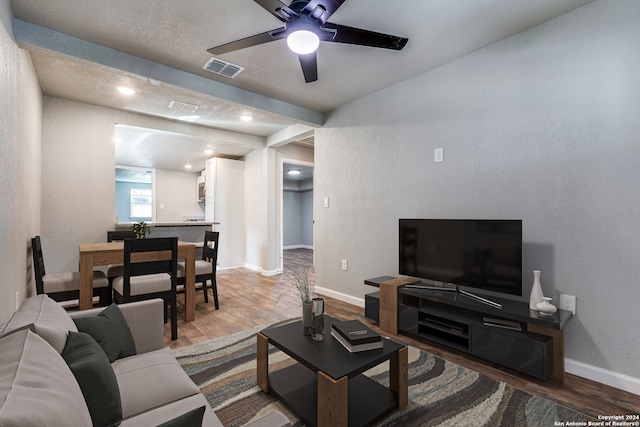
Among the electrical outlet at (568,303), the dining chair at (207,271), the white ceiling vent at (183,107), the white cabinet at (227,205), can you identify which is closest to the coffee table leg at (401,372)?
the electrical outlet at (568,303)

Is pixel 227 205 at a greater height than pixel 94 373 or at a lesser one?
greater

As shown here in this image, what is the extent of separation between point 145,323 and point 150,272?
112 centimetres

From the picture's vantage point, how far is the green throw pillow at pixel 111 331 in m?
1.45

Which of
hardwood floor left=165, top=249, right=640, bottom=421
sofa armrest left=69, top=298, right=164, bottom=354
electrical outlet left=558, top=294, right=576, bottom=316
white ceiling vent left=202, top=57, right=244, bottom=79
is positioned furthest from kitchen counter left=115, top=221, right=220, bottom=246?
electrical outlet left=558, top=294, right=576, bottom=316

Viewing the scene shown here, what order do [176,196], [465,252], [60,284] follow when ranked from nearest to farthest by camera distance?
[465,252], [60,284], [176,196]

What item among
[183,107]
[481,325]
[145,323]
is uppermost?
[183,107]

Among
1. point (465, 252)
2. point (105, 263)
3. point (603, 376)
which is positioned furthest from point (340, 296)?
point (105, 263)

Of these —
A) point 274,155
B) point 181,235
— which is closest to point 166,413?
point 181,235

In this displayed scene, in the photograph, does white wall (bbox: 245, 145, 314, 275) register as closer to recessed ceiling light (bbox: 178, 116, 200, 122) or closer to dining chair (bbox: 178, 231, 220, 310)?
recessed ceiling light (bbox: 178, 116, 200, 122)

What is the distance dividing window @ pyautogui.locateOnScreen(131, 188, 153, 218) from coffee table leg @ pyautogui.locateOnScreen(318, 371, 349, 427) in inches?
371

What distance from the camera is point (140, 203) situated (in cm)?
934

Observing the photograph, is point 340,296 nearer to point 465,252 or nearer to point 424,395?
point 465,252

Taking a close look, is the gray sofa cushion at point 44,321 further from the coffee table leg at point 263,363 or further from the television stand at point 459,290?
the television stand at point 459,290

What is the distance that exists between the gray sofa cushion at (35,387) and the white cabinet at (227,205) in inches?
206
